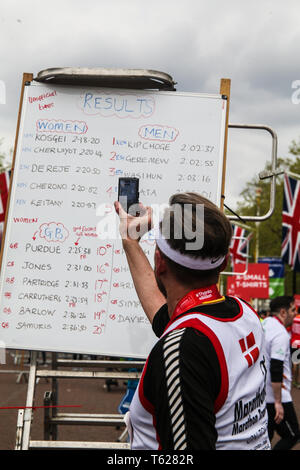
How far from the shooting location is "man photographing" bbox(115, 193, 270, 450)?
1700 millimetres

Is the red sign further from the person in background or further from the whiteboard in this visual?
the whiteboard

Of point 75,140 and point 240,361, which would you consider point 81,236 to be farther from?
point 240,361

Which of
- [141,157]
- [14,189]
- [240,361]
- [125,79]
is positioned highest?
[125,79]

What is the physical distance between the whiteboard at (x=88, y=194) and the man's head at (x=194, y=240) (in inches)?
101

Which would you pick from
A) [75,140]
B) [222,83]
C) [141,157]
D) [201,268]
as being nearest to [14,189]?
[75,140]

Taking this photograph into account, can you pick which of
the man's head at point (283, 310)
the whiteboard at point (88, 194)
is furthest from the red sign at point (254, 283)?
the whiteboard at point (88, 194)

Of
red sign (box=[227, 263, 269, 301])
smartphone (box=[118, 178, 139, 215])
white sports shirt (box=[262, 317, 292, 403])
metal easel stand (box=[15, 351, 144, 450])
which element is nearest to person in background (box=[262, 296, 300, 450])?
white sports shirt (box=[262, 317, 292, 403])

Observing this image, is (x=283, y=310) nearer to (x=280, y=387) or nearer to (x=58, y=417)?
(x=280, y=387)

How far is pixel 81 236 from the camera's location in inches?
185

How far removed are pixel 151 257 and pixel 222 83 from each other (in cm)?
147

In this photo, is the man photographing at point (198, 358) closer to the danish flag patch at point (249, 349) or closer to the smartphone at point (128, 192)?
the danish flag patch at point (249, 349)

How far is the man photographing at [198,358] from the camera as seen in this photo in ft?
5.58

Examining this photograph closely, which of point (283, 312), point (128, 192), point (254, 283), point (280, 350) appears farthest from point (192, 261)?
point (254, 283)

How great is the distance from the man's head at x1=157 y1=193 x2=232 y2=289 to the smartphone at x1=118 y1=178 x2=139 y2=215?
103 centimetres
